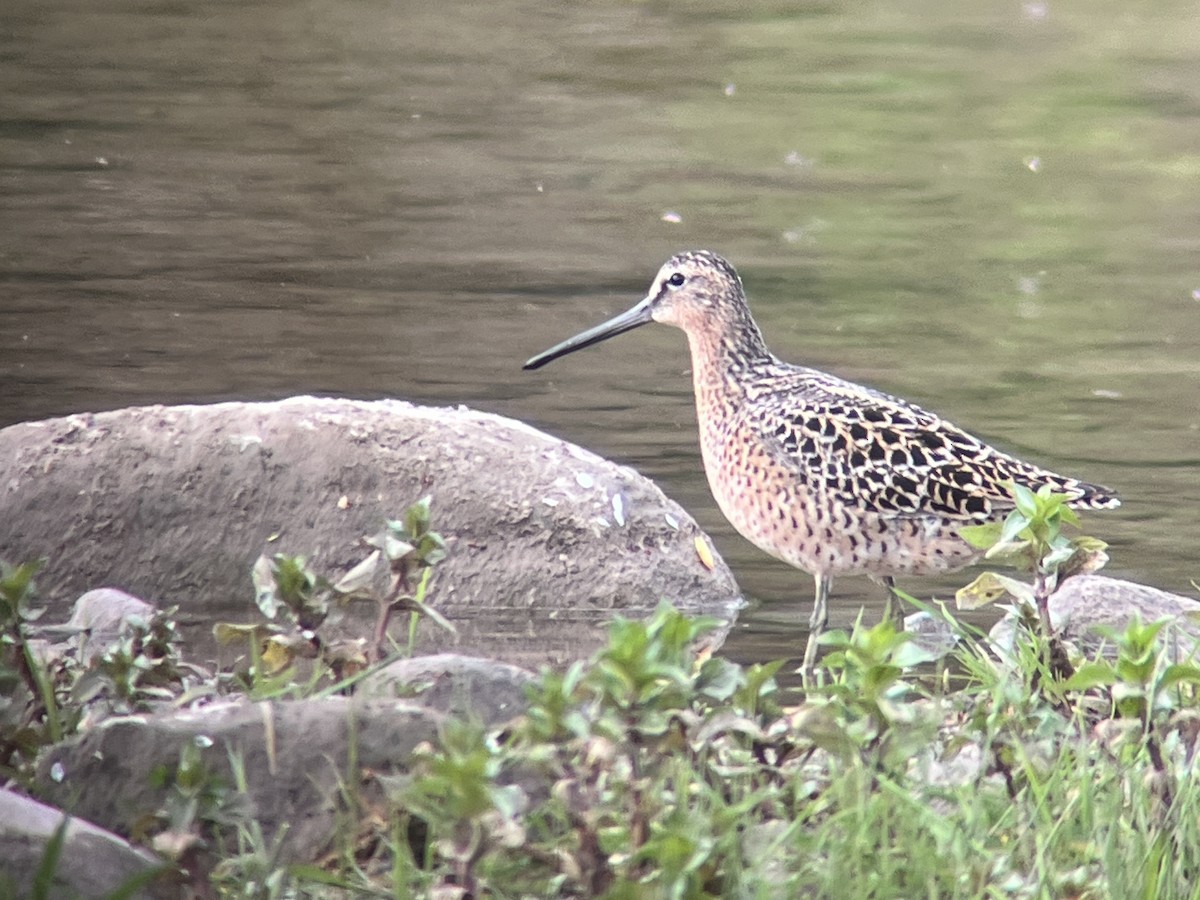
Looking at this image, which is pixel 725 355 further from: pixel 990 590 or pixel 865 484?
pixel 990 590

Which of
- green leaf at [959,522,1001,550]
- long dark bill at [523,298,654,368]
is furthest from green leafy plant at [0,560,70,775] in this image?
long dark bill at [523,298,654,368]

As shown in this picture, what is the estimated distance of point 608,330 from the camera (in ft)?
26.3

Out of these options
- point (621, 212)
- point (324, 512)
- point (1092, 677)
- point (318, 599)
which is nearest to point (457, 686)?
point (318, 599)

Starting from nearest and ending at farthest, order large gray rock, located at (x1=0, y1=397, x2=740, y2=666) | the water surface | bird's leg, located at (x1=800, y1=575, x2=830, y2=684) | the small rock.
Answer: the small rock, bird's leg, located at (x1=800, y1=575, x2=830, y2=684), large gray rock, located at (x1=0, y1=397, x2=740, y2=666), the water surface

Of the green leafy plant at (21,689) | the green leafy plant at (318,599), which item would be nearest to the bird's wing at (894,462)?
the green leafy plant at (318,599)

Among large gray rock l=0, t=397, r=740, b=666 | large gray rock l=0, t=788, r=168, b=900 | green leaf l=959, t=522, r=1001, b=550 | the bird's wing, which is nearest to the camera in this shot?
large gray rock l=0, t=788, r=168, b=900

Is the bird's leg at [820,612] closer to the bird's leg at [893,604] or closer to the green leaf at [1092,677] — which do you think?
the bird's leg at [893,604]

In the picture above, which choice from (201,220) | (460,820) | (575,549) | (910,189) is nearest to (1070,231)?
(910,189)

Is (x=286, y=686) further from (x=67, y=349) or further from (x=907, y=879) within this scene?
(x=67, y=349)

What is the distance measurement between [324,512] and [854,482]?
1686 mm

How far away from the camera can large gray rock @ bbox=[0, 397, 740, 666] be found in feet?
24.0

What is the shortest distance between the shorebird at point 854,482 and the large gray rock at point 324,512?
0.44 m

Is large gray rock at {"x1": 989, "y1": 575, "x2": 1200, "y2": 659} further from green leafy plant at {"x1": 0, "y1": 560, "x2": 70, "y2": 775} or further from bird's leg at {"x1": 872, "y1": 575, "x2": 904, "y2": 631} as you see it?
green leafy plant at {"x1": 0, "y1": 560, "x2": 70, "y2": 775}

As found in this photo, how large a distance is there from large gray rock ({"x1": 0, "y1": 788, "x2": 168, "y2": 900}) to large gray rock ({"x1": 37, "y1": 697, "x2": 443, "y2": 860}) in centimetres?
41
